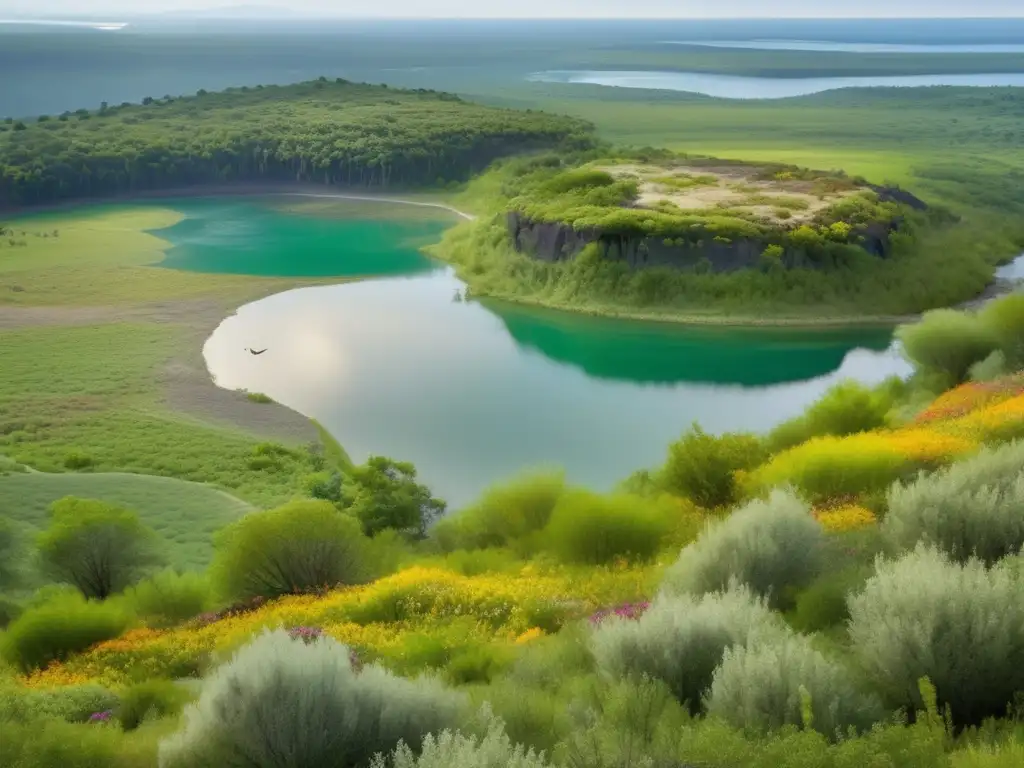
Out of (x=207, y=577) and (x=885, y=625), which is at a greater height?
(x=885, y=625)

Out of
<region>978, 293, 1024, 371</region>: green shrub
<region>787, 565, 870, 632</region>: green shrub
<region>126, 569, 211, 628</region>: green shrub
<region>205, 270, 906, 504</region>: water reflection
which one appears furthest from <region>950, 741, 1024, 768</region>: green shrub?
<region>978, 293, 1024, 371</region>: green shrub

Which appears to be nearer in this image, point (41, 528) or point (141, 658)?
point (141, 658)

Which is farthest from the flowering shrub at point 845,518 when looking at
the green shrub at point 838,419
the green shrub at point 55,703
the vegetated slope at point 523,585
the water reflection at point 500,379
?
the water reflection at point 500,379

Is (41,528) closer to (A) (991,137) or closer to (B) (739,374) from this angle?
(B) (739,374)

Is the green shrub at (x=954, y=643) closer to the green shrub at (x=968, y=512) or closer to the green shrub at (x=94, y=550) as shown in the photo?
the green shrub at (x=968, y=512)

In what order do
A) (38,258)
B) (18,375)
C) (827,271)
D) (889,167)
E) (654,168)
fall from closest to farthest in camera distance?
(18,375), (827,271), (38,258), (654,168), (889,167)

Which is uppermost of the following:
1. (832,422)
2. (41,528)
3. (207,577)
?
(832,422)

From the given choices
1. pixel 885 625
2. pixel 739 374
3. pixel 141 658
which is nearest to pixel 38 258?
pixel 739 374
